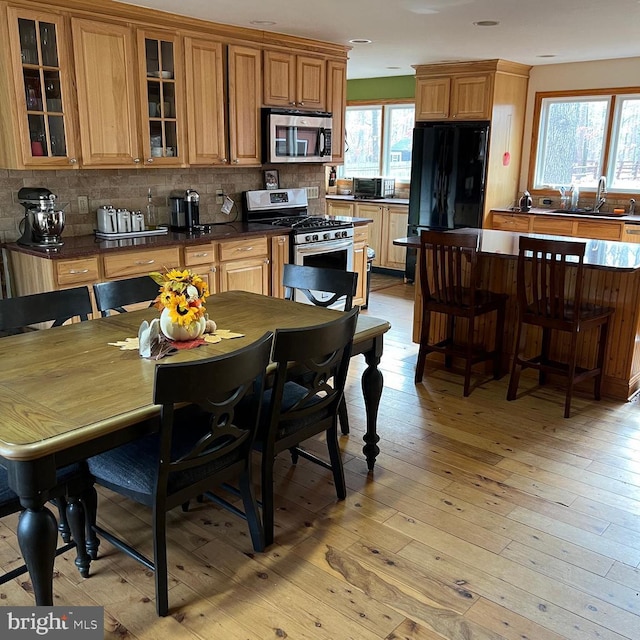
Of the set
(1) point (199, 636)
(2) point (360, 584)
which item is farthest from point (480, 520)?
(1) point (199, 636)

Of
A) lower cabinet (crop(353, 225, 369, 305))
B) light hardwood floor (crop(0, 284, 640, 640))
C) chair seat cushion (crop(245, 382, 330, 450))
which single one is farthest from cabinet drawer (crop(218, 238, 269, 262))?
chair seat cushion (crop(245, 382, 330, 450))

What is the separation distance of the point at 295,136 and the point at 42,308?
3245 mm

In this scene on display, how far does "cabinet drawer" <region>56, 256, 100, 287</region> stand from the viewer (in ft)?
12.1

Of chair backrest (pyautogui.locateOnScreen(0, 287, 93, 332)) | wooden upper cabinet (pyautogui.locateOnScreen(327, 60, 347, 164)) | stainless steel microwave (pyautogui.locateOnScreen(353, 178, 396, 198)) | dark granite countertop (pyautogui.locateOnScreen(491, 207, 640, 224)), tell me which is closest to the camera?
chair backrest (pyautogui.locateOnScreen(0, 287, 93, 332))

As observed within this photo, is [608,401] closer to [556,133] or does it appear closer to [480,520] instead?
[480,520]

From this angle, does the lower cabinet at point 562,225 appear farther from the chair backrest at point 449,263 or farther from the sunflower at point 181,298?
the sunflower at point 181,298

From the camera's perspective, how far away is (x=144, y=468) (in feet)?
6.66

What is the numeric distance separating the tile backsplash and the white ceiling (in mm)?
1180

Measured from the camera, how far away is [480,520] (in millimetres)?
2600

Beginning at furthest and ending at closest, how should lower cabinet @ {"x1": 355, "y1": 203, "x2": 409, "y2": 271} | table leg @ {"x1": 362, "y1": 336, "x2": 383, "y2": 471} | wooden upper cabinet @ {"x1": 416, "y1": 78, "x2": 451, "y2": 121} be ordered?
lower cabinet @ {"x1": 355, "y1": 203, "x2": 409, "y2": 271}, wooden upper cabinet @ {"x1": 416, "y1": 78, "x2": 451, "y2": 121}, table leg @ {"x1": 362, "y1": 336, "x2": 383, "y2": 471}

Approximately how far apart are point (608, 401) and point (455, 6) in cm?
272

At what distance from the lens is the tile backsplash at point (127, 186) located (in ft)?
13.3

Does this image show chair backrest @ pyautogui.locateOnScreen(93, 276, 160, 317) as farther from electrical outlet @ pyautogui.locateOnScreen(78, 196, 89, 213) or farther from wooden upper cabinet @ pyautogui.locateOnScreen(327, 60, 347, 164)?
wooden upper cabinet @ pyautogui.locateOnScreen(327, 60, 347, 164)
